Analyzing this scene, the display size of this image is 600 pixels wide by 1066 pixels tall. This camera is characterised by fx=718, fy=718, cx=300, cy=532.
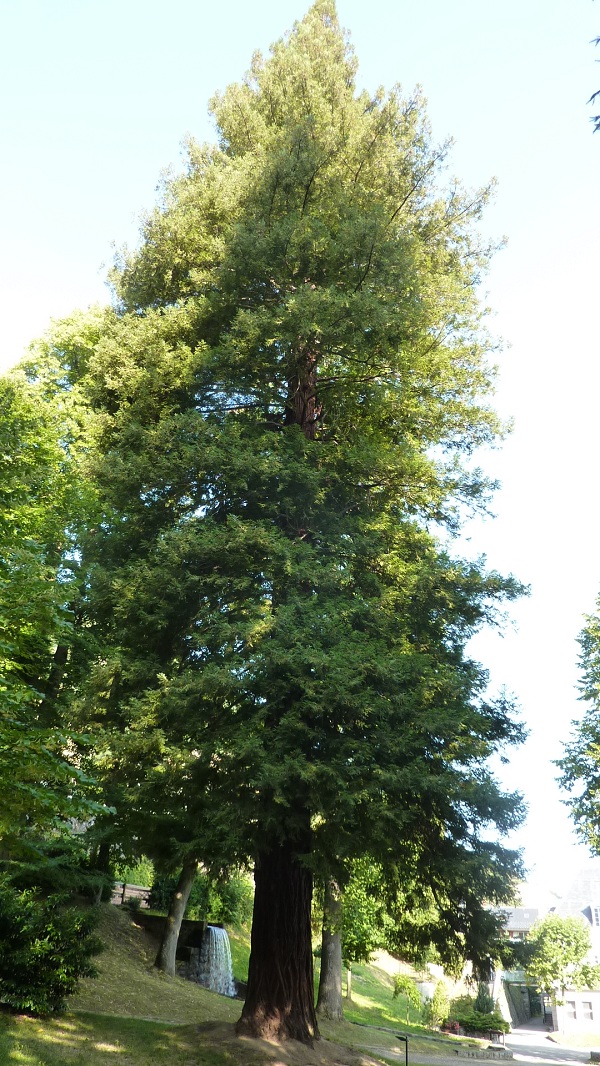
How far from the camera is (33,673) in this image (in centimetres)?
1542

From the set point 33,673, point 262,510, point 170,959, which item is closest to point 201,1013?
point 170,959

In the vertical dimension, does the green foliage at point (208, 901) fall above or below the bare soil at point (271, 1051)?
above

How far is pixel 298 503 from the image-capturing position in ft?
39.9

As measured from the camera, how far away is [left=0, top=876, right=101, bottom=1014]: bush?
10.2 meters

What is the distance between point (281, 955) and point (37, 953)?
3.49m

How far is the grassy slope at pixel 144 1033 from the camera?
29.7 ft

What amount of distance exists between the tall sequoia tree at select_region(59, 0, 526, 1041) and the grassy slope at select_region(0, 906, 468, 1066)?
62 centimetres

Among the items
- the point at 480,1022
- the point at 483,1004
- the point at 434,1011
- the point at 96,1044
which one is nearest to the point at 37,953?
the point at 96,1044

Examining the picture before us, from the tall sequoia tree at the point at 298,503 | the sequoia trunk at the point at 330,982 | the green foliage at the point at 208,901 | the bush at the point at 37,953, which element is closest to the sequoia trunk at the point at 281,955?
the tall sequoia tree at the point at 298,503

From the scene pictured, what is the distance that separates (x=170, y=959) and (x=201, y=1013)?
5227 mm

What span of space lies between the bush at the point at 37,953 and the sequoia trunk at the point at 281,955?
103 inches

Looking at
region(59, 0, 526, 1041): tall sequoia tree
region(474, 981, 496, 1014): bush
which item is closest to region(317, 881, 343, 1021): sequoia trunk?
region(59, 0, 526, 1041): tall sequoia tree

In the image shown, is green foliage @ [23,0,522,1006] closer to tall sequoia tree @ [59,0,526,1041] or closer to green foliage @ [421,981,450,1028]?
tall sequoia tree @ [59,0,526,1041]

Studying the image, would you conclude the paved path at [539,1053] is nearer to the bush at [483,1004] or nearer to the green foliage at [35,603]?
the bush at [483,1004]
